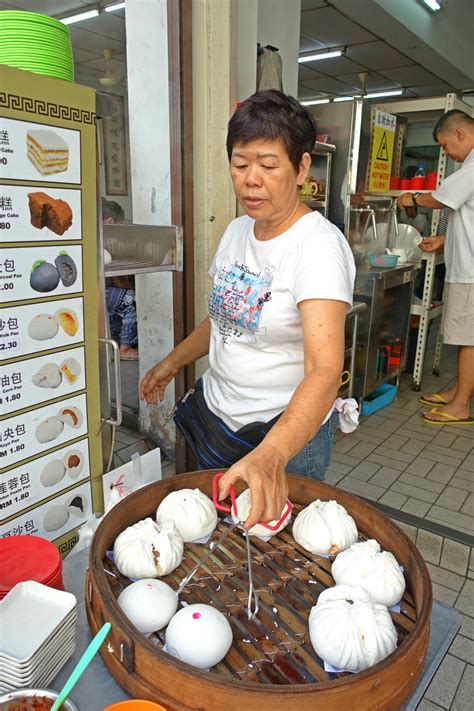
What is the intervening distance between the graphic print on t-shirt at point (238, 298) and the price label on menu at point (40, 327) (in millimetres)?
447

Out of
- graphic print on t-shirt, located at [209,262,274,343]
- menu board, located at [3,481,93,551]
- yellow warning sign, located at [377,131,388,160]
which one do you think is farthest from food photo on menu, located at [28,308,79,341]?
yellow warning sign, located at [377,131,388,160]

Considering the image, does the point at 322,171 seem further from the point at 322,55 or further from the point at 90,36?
the point at 322,55

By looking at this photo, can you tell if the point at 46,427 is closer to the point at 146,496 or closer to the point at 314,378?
the point at 146,496

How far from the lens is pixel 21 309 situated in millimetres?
1489

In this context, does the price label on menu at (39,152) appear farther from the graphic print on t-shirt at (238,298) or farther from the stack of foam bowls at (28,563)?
the stack of foam bowls at (28,563)

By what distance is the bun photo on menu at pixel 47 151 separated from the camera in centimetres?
145

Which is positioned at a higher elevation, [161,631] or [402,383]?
[161,631]

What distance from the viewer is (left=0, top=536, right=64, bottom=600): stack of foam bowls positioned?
1.10 metres

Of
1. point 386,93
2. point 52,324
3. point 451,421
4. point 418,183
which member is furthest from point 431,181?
point 386,93

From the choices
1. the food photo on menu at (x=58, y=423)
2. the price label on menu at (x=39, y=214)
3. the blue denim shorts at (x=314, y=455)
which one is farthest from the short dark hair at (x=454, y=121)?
the food photo on menu at (x=58, y=423)

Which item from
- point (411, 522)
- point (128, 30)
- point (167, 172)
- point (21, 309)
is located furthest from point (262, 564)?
point (128, 30)

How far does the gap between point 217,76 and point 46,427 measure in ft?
6.83

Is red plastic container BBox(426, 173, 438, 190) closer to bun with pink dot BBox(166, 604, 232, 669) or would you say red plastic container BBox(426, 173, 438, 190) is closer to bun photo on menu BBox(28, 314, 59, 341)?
bun photo on menu BBox(28, 314, 59, 341)

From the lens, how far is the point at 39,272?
153cm
